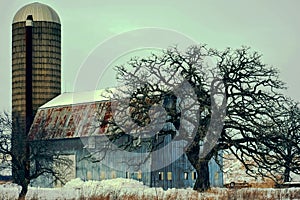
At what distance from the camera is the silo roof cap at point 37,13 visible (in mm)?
65750

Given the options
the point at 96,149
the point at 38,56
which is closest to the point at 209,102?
the point at 96,149

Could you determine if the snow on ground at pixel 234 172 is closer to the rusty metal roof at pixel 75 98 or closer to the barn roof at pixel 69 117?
the rusty metal roof at pixel 75 98

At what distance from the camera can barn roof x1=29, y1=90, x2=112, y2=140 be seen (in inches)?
1993

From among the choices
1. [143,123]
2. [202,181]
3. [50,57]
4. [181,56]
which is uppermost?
[50,57]

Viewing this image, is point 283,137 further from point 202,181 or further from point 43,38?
point 43,38

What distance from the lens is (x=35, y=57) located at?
64375 millimetres

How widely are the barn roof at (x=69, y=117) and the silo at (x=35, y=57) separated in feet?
17.8

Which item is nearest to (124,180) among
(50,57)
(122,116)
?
(122,116)

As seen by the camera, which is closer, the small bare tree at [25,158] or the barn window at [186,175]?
the small bare tree at [25,158]

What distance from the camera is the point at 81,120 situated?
5184cm

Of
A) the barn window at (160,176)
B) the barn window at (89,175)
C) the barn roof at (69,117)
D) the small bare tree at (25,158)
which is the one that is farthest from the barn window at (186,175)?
the small bare tree at (25,158)

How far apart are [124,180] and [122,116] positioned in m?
11.2

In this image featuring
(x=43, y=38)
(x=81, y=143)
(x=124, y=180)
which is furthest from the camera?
(x=43, y=38)

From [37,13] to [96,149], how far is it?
77.9ft
